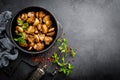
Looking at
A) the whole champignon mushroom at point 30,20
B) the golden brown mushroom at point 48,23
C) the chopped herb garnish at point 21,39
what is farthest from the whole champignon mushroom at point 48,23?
the chopped herb garnish at point 21,39

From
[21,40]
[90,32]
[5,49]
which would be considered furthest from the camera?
[90,32]

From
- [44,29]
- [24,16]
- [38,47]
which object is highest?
[24,16]

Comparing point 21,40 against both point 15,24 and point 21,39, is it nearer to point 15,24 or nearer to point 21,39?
point 21,39

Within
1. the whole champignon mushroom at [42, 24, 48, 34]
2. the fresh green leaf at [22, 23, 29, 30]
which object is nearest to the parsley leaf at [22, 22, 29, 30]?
the fresh green leaf at [22, 23, 29, 30]

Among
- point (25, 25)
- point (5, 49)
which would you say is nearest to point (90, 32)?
point (25, 25)

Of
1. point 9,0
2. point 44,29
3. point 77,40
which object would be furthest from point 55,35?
point 9,0

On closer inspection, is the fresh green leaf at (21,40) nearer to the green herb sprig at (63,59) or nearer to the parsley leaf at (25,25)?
the parsley leaf at (25,25)

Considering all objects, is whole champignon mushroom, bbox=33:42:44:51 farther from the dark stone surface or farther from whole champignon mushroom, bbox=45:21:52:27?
the dark stone surface

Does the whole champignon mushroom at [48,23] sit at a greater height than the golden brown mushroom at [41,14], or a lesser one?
lesser

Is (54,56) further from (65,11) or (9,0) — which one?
(9,0)
